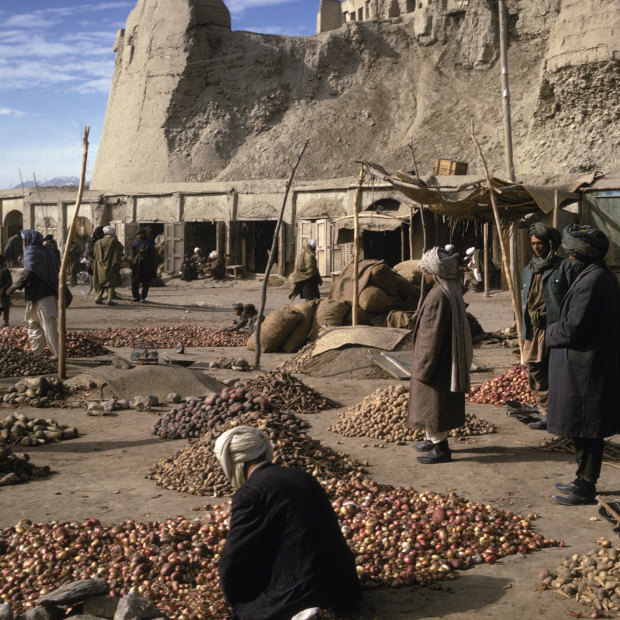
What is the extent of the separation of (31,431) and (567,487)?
4295 mm

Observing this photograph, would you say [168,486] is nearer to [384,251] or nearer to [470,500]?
[470,500]

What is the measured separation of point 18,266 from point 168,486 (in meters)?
27.0

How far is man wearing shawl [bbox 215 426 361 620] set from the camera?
289 centimetres

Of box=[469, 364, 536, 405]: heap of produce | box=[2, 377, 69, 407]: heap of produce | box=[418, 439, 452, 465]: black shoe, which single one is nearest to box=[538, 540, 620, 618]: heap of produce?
box=[418, 439, 452, 465]: black shoe

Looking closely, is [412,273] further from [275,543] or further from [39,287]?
[275,543]

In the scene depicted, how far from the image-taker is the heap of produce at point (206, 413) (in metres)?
6.20

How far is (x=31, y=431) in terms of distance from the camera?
6.50 meters

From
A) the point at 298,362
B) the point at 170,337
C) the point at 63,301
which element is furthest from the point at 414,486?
the point at 170,337

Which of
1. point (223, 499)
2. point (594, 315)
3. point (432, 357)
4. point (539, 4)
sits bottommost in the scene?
point (223, 499)

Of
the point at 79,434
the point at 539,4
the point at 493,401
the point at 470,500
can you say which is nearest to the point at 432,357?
the point at 470,500

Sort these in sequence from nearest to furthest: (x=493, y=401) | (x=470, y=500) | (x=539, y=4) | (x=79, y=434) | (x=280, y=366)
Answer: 1. (x=470, y=500)
2. (x=79, y=434)
3. (x=493, y=401)
4. (x=280, y=366)
5. (x=539, y=4)

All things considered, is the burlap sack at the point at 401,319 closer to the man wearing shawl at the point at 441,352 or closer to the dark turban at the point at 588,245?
the man wearing shawl at the point at 441,352

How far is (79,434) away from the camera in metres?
6.65

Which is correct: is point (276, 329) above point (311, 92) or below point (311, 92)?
below
